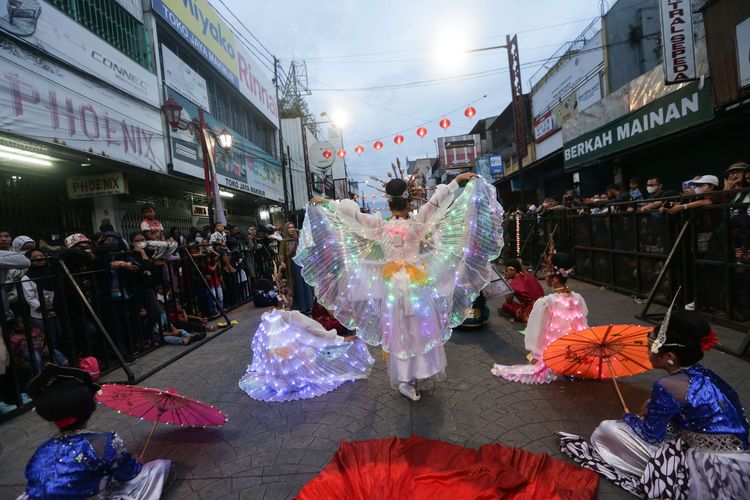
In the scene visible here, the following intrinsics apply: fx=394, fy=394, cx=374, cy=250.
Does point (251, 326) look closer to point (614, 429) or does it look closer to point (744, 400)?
point (614, 429)

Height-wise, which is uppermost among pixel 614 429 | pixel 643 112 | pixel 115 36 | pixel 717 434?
pixel 115 36

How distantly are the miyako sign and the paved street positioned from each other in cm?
563

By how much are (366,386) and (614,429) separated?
216 centimetres

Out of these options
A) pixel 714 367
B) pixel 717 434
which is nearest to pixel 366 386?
pixel 717 434

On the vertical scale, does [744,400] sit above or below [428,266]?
below

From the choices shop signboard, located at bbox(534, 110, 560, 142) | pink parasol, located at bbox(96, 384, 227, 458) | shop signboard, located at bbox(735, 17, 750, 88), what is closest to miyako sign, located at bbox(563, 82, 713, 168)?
shop signboard, located at bbox(735, 17, 750, 88)

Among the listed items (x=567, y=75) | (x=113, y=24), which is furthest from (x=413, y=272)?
(x=567, y=75)

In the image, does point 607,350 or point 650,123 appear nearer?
point 607,350

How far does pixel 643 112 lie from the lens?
350 inches

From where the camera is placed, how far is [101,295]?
5.21 metres

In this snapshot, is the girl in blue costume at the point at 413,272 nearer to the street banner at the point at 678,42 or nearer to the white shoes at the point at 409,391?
the white shoes at the point at 409,391

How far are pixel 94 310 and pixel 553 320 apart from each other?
5.42m

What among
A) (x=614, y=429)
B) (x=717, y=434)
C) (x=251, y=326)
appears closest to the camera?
(x=717, y=434)

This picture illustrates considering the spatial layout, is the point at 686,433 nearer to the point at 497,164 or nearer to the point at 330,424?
the point at 330,424
